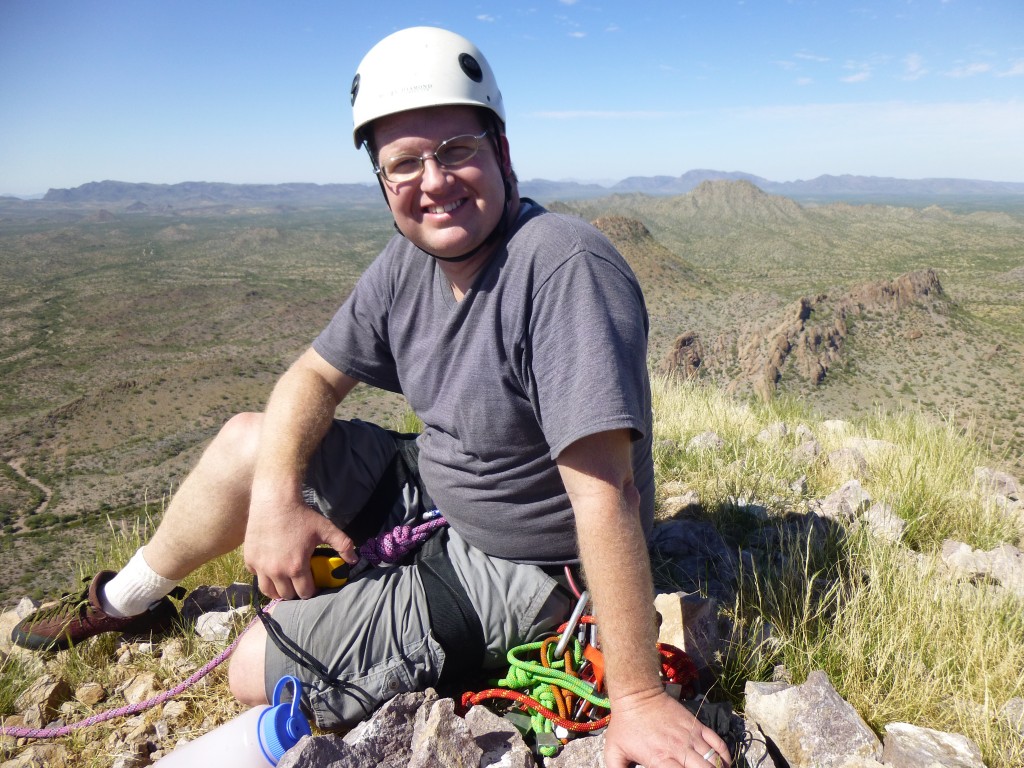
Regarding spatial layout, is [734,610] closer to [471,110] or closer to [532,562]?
[532,562]

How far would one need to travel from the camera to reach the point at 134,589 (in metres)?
2.29

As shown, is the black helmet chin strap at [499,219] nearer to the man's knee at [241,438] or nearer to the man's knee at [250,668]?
the man's knee at [241,438]

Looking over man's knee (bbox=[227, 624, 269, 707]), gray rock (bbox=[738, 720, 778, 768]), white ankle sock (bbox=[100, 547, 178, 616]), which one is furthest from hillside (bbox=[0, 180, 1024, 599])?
gray rock (bbox=[738, 720, 778, 768])

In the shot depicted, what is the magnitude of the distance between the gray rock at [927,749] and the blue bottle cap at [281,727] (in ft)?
4.80

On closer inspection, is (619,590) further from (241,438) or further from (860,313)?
(860,313)

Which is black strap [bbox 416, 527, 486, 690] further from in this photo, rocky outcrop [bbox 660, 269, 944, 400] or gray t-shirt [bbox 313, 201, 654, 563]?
rocky outcrop [bbox 660, 269, 944, 400]

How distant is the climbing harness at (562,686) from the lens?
5.52 feet

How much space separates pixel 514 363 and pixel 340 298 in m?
90.2

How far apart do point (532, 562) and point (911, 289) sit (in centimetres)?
4575

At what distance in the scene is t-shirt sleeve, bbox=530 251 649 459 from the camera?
138 cm

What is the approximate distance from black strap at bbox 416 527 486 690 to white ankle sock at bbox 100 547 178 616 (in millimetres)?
1075

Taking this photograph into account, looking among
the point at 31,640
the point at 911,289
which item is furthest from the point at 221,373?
the point at 31,640

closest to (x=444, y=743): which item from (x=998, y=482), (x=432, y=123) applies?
(x=432, y=123)

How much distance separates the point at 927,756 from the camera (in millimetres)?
1473
